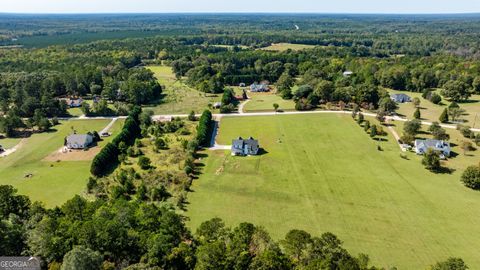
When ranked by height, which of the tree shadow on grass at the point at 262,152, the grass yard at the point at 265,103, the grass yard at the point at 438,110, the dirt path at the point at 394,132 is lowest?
the tree shadow on grass at the point at 262,152

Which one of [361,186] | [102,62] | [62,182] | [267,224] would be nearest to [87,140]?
[62,182]

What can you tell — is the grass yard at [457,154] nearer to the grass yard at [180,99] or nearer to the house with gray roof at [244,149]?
the house with gray roof at [244,149]

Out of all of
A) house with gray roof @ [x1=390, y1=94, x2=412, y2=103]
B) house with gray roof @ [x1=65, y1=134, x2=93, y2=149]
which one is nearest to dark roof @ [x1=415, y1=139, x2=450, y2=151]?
house with gray roof @ [x1=390, y1=94, x2=412, y2=103]

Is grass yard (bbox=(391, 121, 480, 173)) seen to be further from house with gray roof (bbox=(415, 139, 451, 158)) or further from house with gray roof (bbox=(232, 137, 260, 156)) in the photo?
house with gray roof (bbox=(232, 137, 260, 156))

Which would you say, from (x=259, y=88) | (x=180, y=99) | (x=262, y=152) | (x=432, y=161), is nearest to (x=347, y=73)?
(x=259, y=88)

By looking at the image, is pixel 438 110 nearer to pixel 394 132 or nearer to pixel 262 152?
pixel 394 132

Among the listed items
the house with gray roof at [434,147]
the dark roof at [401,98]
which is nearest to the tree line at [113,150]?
the house with gray roof at [434,147]
